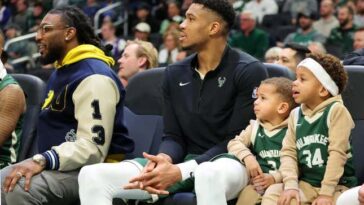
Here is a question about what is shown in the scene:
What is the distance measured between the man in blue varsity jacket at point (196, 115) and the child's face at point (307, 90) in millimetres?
422

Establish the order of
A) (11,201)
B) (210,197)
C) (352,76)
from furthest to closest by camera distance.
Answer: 1. (352,76)
2. (11,201)
3. (210,197)

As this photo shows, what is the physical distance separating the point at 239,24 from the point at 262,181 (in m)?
8.22

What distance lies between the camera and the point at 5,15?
1520 cm

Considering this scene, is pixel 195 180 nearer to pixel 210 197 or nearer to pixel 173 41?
pixel 210 197

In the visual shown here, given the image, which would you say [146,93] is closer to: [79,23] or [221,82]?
[79,23]

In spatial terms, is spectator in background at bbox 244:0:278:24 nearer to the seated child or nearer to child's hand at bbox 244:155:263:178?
child's hand at bbox 244:155:263:178

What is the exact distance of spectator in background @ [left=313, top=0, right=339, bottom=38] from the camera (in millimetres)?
10977

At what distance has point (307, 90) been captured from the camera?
3.96 meters

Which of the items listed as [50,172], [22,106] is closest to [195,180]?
[50,172]

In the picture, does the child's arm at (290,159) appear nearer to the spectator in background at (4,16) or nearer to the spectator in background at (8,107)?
the spectator in background at (8,107)

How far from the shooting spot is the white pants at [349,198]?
3.51 metres

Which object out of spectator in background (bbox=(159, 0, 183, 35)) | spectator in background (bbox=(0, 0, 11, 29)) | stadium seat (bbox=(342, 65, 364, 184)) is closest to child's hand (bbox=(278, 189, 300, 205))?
stadium seat (bbox=(342, 65, 364, 184))

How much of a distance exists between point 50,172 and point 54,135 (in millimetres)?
309

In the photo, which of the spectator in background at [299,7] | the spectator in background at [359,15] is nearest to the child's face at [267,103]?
the spectator in background at [359,15]
